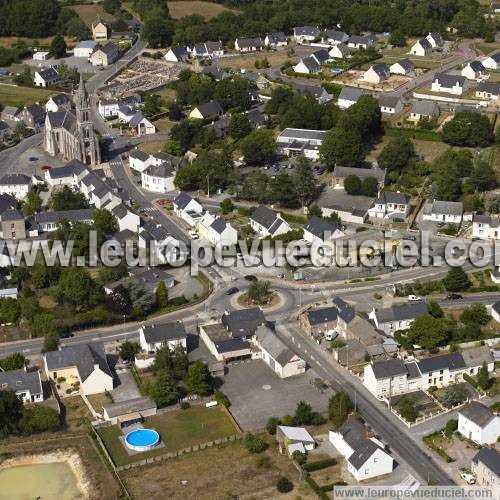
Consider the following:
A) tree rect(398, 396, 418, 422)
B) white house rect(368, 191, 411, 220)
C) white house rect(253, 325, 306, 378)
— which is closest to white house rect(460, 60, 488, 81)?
white house rect(368, 191, 411, 220)

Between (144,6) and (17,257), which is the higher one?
(144,6)

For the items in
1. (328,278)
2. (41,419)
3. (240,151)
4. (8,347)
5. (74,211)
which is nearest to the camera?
(41,419)

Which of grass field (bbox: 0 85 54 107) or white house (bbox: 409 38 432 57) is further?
white house (bbox: 409 38 432 57)

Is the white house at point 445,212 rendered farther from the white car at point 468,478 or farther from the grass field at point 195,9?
the grass field at point 195,9

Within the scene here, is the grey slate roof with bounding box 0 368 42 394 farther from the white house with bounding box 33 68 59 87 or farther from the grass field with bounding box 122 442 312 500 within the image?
the white house with bounding box 33 68 59 87

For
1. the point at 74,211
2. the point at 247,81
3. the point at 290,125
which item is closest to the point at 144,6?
the point at 247,81

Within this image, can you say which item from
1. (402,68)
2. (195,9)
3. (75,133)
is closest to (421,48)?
(402,68)

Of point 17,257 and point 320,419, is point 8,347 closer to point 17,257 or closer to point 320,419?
point 17,257
